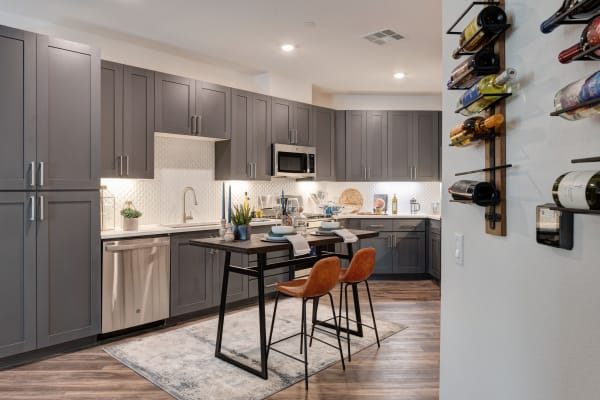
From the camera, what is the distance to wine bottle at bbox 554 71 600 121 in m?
0.85

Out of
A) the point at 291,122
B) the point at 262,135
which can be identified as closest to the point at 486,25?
the point at 262,135

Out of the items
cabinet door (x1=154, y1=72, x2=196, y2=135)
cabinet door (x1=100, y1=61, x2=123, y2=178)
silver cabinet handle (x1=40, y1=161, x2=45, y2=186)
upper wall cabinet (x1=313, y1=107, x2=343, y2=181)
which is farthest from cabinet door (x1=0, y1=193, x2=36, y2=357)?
upper wall cabinet (x1=313, y1=107, x2=343, y2=181)

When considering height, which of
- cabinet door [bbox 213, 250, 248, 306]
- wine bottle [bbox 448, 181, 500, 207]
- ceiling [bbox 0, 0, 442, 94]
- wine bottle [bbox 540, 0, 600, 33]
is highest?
ceiling [bbox 0, 0, 442, 94]

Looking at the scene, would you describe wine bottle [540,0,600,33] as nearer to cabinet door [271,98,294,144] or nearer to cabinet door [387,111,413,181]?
cabinet door [271,98,294,144]

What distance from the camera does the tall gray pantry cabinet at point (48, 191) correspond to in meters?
3.11

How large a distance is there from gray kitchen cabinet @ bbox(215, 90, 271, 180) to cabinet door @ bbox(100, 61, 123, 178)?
1342mm

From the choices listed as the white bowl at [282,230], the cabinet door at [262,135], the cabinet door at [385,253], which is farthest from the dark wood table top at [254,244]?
the cabinet door at [385,253]

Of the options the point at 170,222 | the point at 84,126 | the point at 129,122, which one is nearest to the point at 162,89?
the point at 129,122

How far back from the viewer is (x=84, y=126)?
3506 mm

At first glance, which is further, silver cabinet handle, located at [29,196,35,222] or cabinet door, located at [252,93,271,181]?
cabinet door, located at [252,93,271,181]

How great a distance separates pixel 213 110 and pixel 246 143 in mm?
597

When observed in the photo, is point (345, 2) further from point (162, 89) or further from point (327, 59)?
point (162, 89)

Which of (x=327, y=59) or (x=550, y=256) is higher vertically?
(x=327, y=59)

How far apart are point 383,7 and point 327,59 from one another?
4.86 ft
